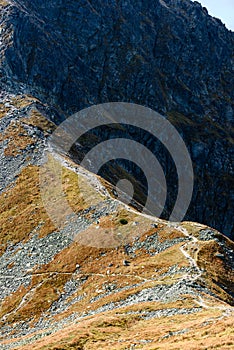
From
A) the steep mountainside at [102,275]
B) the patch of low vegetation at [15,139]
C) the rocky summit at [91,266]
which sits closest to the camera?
the steep mountainside at [102,275]

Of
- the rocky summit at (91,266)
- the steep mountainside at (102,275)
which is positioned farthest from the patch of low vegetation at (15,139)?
the steep mountainside at (102,275)

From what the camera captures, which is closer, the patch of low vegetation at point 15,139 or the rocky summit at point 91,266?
the rocky summit at point 91,266

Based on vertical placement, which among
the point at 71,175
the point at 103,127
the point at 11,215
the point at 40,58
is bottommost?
the point at 11,215

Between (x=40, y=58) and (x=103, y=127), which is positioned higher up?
(x=40, y=58)

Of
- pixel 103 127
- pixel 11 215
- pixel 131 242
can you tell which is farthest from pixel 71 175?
pixel 103 127

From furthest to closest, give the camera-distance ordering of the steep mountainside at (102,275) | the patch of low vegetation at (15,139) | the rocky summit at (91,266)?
the patch of low vegetation at (15,139) < the rocky summit at (91,266) < the steep mountainside at (102,275)

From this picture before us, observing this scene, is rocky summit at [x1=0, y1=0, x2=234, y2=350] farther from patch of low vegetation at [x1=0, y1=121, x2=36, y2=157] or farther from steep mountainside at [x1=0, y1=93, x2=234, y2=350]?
patch of low vegetation at [x1=0, y1=121, x2=36, y2=157]

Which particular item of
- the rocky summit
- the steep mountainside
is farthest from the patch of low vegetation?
the steep mountainside

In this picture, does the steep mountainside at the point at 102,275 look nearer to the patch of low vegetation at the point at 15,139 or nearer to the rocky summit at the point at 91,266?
the rocky summit at the point at 91,266

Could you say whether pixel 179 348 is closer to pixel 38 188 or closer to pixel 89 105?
pixel 38 188

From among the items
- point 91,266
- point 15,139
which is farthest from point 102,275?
point 15,139

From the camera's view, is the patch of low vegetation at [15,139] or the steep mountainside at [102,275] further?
the patch of low vegetation at [15,139]
